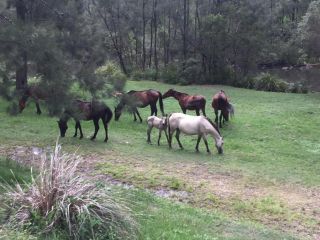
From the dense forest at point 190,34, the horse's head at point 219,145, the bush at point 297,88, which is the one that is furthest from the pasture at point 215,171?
the bush at point 297,88

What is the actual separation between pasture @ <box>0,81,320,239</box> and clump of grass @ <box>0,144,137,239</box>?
63 cm

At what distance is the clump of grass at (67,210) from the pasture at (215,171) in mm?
631

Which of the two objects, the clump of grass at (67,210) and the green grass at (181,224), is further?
the green grass at (181,224)

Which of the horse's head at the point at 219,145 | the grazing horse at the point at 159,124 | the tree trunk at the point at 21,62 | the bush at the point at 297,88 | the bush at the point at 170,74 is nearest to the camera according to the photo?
the tree trunk at the point at 21,62

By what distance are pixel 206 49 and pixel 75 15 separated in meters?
23.5

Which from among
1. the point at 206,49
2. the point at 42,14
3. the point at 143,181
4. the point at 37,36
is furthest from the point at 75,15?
the point at 206,49

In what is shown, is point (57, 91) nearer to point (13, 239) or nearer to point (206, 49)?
point (13, 239)

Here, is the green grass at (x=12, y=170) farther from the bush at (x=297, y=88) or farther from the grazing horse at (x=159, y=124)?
the bush at (x=297, y=88)

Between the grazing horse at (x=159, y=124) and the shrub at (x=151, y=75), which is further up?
the shrub at (x=151, y=75)

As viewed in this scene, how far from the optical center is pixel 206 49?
3291 centimetres

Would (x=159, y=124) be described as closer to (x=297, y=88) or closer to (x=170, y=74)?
(x=297, y=88)

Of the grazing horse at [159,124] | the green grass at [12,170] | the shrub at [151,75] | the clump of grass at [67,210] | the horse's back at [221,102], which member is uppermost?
the shrub at [151,75]

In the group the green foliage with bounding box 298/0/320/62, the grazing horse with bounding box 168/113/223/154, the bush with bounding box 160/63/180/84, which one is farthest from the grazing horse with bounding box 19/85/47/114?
the green foliage with bounding box 298/0/320/62

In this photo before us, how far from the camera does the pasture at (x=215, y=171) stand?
797cm
